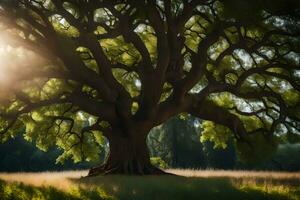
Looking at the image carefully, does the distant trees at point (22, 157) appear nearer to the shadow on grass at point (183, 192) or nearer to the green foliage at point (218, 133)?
the green foliage at point (218, 133)

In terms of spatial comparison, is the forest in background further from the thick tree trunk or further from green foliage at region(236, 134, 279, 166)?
the thick tree trunk

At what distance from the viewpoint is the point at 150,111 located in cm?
2542

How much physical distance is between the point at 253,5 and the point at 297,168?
1518 inches

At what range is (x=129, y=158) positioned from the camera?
85.5 ft

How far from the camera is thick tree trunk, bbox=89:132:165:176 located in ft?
84.6

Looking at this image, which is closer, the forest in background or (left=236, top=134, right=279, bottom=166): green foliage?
(left=236, top=134, right=279, bottom=166): green foliage

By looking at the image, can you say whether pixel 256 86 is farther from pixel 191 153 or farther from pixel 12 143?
pixel 12 143

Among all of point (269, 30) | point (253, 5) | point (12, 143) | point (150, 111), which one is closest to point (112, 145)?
point (150, 111)

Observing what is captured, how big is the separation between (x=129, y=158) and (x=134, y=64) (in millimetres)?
6119

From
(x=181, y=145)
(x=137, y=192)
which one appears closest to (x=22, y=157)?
(x=181, y=145)

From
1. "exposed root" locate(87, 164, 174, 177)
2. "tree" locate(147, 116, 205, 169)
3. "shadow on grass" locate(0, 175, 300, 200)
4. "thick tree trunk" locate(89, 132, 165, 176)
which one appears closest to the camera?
"shadow on grass" locate(0, 175, 300, 200)

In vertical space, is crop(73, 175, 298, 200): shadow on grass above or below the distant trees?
below

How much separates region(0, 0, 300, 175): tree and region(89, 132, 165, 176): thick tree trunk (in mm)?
53

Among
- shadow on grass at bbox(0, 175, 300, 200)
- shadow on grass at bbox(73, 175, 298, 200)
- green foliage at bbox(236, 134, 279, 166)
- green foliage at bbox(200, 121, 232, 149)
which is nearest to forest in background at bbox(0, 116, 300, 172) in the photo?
green foliage at bbox(200, 121, 232, 149)
